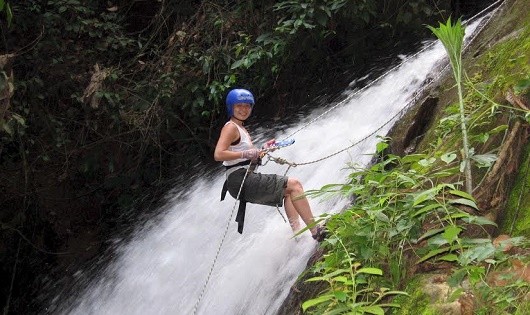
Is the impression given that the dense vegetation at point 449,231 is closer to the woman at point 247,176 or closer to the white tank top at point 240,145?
the woman at point 247,176

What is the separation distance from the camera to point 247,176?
14.3 ft

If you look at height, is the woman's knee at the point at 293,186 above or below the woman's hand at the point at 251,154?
below

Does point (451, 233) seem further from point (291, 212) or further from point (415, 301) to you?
point (291, 212)

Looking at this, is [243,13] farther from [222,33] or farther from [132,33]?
[132,33]

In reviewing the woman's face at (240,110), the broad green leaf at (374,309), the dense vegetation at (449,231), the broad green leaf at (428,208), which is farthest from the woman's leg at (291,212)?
the broad green leaf at (374,309)

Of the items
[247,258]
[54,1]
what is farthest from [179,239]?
[54,1]

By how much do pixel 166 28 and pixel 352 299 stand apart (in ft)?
23.8

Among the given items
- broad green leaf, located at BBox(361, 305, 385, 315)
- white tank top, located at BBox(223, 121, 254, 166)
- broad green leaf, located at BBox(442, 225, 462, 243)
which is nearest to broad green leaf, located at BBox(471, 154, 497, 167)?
broad green leaf, located at BBox(442, 225, 462, 243)

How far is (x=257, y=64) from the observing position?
783cm

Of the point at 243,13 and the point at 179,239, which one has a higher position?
the point at 243,13

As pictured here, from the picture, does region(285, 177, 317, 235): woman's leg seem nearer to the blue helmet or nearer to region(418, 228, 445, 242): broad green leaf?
the blue helmet

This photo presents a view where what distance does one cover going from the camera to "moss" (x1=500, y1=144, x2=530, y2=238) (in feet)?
8.64

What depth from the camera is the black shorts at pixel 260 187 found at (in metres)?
4.30

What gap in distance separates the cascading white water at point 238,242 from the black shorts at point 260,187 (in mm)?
217
